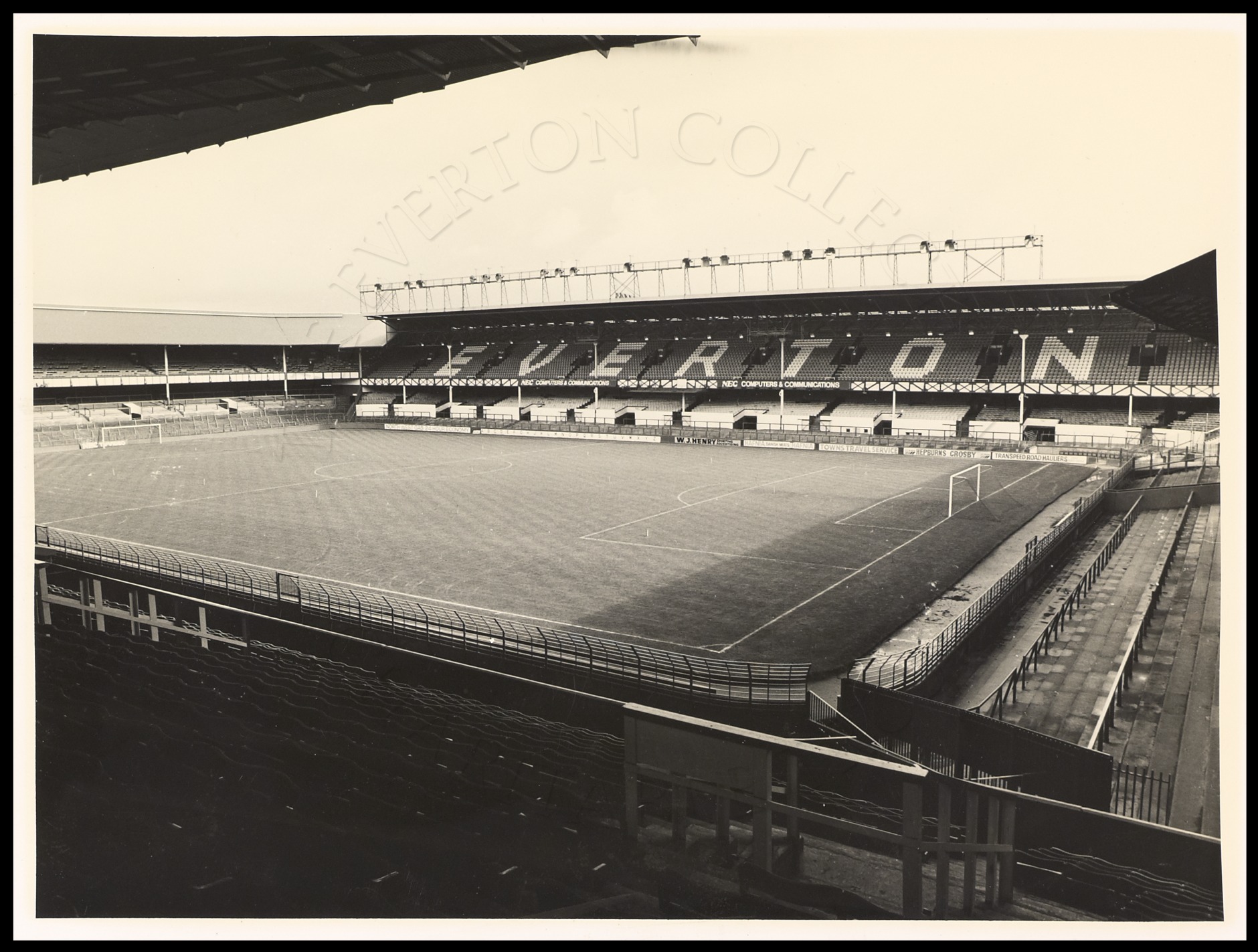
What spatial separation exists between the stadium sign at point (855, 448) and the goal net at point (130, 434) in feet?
136

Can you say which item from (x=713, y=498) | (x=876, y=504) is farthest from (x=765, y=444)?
(x=876, y=504)

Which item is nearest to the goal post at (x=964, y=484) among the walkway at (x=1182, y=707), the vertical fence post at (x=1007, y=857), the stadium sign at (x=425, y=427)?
the walkway at (x=1182, y=707)

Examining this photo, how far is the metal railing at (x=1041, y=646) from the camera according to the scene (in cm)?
1408

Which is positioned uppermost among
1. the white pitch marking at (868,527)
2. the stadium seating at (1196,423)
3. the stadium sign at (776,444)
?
the stadium seating at (1196,423)

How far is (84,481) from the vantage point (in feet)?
124

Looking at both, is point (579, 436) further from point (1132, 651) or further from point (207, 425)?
point (1132, 651)

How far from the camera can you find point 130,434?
2168 inches

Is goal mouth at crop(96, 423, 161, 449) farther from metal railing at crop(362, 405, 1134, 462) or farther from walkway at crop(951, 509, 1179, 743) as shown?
walkway at crop(951, 509, 1179, 743)

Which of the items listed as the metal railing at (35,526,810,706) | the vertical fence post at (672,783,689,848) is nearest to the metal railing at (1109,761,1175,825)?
the metal railing at (35,526,810,706)

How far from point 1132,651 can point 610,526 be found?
53.7 ft

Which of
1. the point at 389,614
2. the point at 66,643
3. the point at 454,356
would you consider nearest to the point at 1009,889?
the point at 389,614

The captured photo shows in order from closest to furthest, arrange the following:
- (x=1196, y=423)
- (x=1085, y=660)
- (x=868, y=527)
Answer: (x=1085, y=660) → (x=868, y=527) → (x=1196, y=423)

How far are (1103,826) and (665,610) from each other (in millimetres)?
11188

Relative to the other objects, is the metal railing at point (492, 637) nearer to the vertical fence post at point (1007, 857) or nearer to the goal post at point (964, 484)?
the vertical fence post at point (1007, 857)
